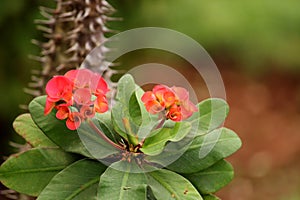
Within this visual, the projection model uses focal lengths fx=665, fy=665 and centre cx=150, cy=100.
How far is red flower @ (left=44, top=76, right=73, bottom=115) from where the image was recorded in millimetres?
1100

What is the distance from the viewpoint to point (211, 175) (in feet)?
4.01

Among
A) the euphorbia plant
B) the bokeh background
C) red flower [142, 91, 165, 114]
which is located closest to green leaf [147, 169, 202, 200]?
the euphorbia plant

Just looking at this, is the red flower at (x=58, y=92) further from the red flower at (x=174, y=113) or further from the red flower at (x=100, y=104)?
the red flower at (x=174, y=113)

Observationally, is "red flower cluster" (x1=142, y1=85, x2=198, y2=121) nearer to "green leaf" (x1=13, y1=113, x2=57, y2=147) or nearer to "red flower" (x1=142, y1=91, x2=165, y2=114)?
"red flower" (x1=142, y1=91, x2=165, y2=114)

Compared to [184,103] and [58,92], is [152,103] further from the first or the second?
[58,92]

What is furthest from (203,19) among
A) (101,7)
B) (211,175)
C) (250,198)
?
(211,175)

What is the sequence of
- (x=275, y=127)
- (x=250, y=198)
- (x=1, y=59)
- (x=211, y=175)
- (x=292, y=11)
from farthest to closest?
(x=275, y=127), (x=292, y=11), (x=250, y=198), (x=1, y=59), (x=211, y=175)

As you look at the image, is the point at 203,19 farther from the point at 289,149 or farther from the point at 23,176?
the point at 23,176

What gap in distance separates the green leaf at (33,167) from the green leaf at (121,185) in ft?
0.33

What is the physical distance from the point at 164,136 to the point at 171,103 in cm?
6

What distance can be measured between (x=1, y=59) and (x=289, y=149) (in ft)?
8.12

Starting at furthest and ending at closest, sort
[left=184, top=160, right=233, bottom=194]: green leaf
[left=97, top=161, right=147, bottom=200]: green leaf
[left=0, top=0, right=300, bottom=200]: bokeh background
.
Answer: [left=0, top=0, right=300, bottom=200]: bokeh background → [left=184, top=160, right=233, bottom=194]: green leaf → [left=97, top=161, right=147, bottom=200]: green leaf

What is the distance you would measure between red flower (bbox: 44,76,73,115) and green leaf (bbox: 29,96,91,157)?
0.17 ft

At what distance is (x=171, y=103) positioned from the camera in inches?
45.1
